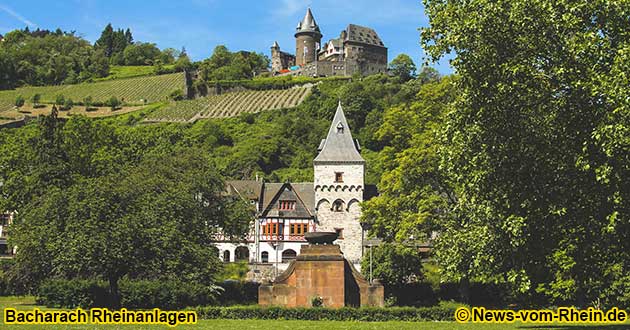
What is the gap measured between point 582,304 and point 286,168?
74951 millimetres

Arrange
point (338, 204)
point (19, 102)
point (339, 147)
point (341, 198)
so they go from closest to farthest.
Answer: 1. point (341, 198)
2. point (338, 204)
3. point (339, 147)
4. point (19, 102)

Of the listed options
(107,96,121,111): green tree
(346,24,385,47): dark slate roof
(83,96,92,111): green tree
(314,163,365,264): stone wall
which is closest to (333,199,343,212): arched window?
(314,163,365,264): stone wall

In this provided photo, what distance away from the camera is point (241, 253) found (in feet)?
217

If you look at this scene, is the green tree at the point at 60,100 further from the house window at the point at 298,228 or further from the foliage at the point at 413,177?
the foliage at the point at 413,177

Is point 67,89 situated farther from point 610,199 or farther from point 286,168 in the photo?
point 610,199

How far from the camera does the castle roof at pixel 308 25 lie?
187625mm

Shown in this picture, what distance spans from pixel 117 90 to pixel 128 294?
144m

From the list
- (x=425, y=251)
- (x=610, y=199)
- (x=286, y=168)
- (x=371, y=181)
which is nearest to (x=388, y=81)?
(x=286, y=168)

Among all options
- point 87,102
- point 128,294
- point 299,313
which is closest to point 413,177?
point 299,313

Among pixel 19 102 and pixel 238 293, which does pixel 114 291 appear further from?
pixel 19 102

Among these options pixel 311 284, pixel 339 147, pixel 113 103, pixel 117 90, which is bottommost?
pixel 311 284

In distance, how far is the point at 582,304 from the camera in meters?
37.4

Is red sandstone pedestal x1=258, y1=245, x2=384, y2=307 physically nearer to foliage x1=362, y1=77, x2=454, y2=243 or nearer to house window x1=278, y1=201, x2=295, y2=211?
foliage x1=362, y1=77, x2=454, y2=243

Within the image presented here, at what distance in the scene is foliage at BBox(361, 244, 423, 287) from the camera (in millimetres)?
47125
